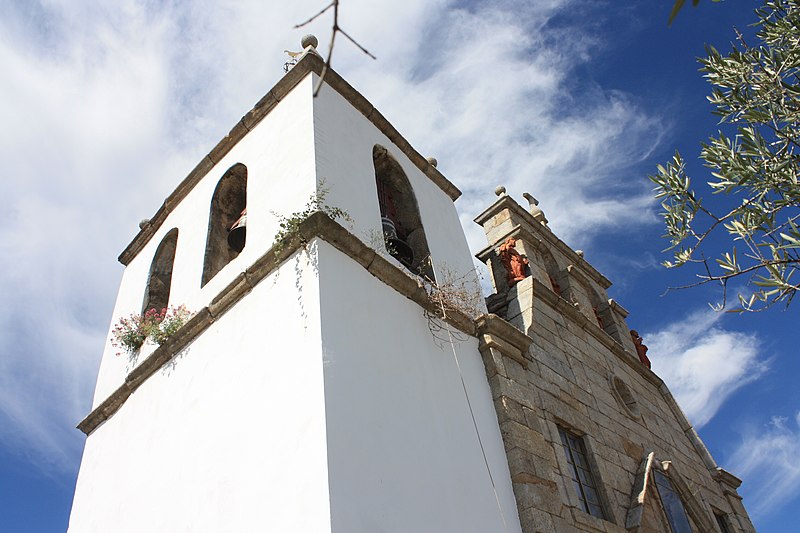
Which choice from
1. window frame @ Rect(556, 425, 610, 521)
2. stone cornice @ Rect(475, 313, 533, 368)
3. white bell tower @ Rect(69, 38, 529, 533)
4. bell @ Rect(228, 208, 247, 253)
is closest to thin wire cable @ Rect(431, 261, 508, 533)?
white bell tower @ Rect(69, 38, 529, 533)

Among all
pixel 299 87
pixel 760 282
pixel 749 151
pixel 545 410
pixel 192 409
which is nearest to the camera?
pixel 760 282

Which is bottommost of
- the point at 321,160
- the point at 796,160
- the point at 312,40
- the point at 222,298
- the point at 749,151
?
the point at 796,160

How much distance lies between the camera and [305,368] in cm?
426

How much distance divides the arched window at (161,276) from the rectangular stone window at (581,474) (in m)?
4.78

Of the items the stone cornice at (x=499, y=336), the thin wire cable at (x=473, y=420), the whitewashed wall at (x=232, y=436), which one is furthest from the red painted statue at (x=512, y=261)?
the whitewashed wall at (x=232, y=436)

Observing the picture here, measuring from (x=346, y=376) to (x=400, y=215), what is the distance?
3.28 metres

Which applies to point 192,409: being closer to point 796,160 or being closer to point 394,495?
point 394,495

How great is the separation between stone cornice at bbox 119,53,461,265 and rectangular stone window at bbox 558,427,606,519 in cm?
347

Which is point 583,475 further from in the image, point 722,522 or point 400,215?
point 722,522

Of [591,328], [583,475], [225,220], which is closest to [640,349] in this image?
[591,328]

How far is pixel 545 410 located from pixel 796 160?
335 centimetres

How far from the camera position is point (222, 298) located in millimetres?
5531

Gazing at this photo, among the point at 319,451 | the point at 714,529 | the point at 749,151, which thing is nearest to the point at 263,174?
the point at 319,451

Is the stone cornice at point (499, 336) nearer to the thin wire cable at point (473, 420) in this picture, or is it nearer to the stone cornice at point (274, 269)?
the stone cornice at point (274, 269)
